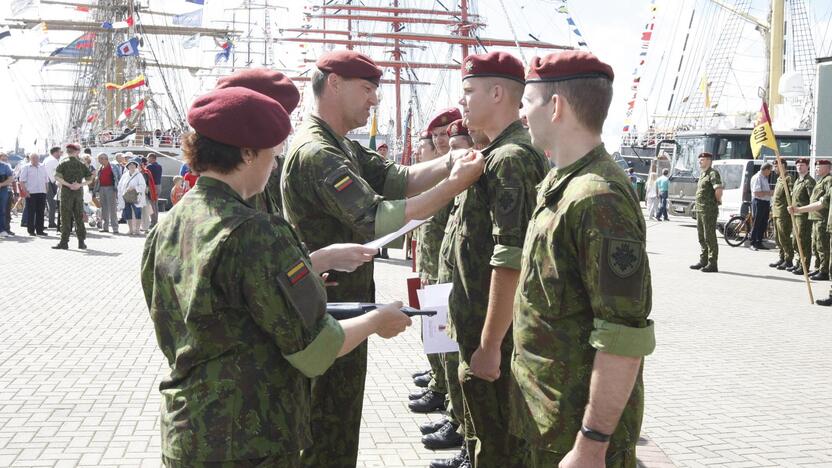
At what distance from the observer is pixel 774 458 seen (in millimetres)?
5137

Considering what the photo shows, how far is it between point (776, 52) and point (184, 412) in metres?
37.2

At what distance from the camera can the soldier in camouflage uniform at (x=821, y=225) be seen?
14.3 m

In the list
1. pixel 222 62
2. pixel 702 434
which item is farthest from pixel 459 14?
pixel 702 434

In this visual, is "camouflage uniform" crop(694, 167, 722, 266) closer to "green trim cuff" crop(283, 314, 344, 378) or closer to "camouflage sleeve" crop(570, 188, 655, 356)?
"camouflage sleeve" crop(570, 188, 655, 356)

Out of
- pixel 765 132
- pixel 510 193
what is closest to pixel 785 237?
pixel 765 132

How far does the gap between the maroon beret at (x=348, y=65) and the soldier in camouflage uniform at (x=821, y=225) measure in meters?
12.4

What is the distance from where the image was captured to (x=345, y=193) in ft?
10.9

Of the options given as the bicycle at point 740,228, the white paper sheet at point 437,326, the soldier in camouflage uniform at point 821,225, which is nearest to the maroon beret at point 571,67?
the white paper sheet at point 437,326

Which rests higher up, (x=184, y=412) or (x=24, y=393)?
(x=184, y=412)

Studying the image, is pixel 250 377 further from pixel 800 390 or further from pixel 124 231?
pixel 124 231

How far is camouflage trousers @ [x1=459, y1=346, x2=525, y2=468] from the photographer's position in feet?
12.1

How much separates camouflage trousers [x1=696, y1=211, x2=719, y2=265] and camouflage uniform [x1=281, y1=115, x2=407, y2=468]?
509 inches

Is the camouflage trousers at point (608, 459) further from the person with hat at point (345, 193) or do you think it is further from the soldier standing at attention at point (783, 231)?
the soldier standing at attention at point (783, 231)

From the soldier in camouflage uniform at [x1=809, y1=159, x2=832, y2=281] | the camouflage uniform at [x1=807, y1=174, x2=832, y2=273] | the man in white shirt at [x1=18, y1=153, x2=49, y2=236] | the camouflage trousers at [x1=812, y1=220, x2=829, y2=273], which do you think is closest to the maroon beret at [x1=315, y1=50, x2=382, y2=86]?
the soldier in camouflage uniform at [x1=809, y1=159, x2=832, y2=281]
